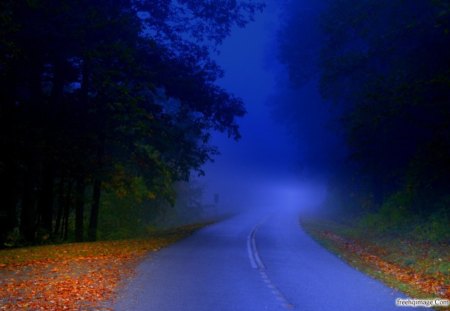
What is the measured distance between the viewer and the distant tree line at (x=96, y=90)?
18.7 meters

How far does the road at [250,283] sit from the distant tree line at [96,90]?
5923 mm

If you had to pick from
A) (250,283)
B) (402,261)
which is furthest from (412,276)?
(250,283)

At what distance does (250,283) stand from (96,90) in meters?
12.4

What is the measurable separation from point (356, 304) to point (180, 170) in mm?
19752

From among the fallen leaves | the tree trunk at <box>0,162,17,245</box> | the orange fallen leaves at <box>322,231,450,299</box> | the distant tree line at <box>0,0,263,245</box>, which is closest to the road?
the fallen leaves

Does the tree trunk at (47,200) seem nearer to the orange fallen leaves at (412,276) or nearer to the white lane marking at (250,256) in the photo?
the white lane marking at (250,256)

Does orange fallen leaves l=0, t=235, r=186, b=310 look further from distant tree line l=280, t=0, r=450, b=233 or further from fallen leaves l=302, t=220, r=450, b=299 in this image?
distant tree line l=280, t=0, r=450, b=233

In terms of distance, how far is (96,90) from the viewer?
70.8ft

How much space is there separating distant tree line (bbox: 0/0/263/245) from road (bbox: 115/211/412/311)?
19.4 feet

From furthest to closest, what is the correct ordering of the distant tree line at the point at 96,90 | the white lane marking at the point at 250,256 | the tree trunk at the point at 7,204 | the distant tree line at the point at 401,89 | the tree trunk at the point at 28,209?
the tree trunk at the point at 7,204
the tree trunk at the point at 28,209
the distant tree line at the point at 96,90
the distant tree line at the point at 401,89
the white lane marking at the point at 250,256

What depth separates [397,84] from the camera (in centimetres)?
2012

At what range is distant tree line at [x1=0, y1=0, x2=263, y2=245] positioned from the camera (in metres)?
18.7

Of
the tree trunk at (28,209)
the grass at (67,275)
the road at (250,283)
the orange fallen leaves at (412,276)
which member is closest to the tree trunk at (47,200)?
the tree trunk at (28,209)

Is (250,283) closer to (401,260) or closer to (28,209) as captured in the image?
(401,260)
